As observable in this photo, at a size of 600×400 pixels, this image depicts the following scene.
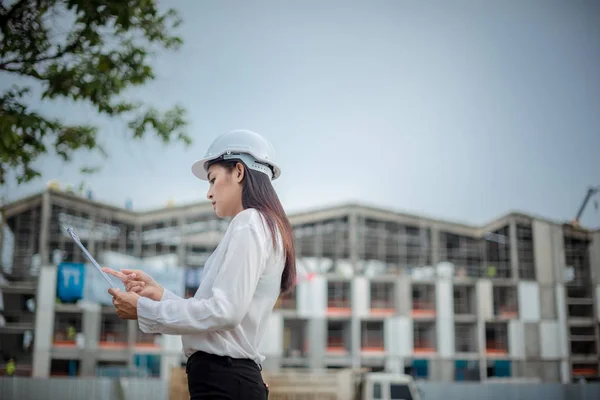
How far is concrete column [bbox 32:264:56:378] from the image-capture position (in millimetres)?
30328

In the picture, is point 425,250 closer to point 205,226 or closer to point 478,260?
point 478,260

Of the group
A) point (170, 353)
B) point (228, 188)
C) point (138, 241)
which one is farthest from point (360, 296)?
point (228, 188)

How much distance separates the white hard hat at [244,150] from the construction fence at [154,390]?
367 inches

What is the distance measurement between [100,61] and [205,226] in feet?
89.1

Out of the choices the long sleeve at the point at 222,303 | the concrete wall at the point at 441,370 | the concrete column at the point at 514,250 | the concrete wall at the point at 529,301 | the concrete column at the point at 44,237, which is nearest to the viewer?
the long sleeve at the point at 222,303

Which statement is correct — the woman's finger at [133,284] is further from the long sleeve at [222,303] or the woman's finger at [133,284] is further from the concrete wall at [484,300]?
the concrete wall at [484,300]

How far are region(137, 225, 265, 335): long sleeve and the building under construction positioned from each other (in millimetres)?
29770

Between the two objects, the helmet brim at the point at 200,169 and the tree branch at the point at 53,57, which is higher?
the tree branch at the point at 53,57

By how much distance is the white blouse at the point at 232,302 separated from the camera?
159 centimetres

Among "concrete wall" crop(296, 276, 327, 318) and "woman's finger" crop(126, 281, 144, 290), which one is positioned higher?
Result: "concrete wall" crop(296, 276, 327, 318)

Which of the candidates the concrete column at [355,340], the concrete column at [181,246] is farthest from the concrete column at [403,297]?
the concrete column at [181,246]

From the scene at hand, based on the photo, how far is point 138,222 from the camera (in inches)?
1287

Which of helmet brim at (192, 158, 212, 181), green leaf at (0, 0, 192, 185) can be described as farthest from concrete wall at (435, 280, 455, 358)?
helmet brim at (192, 158, 212, 181)

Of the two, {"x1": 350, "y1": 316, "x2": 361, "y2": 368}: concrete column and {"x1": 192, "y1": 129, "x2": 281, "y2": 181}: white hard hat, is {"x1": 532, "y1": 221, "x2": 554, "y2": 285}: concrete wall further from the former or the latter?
{"x1": 192, "y1": 129, "x2": 281, "y2": 181}: white hard hat
